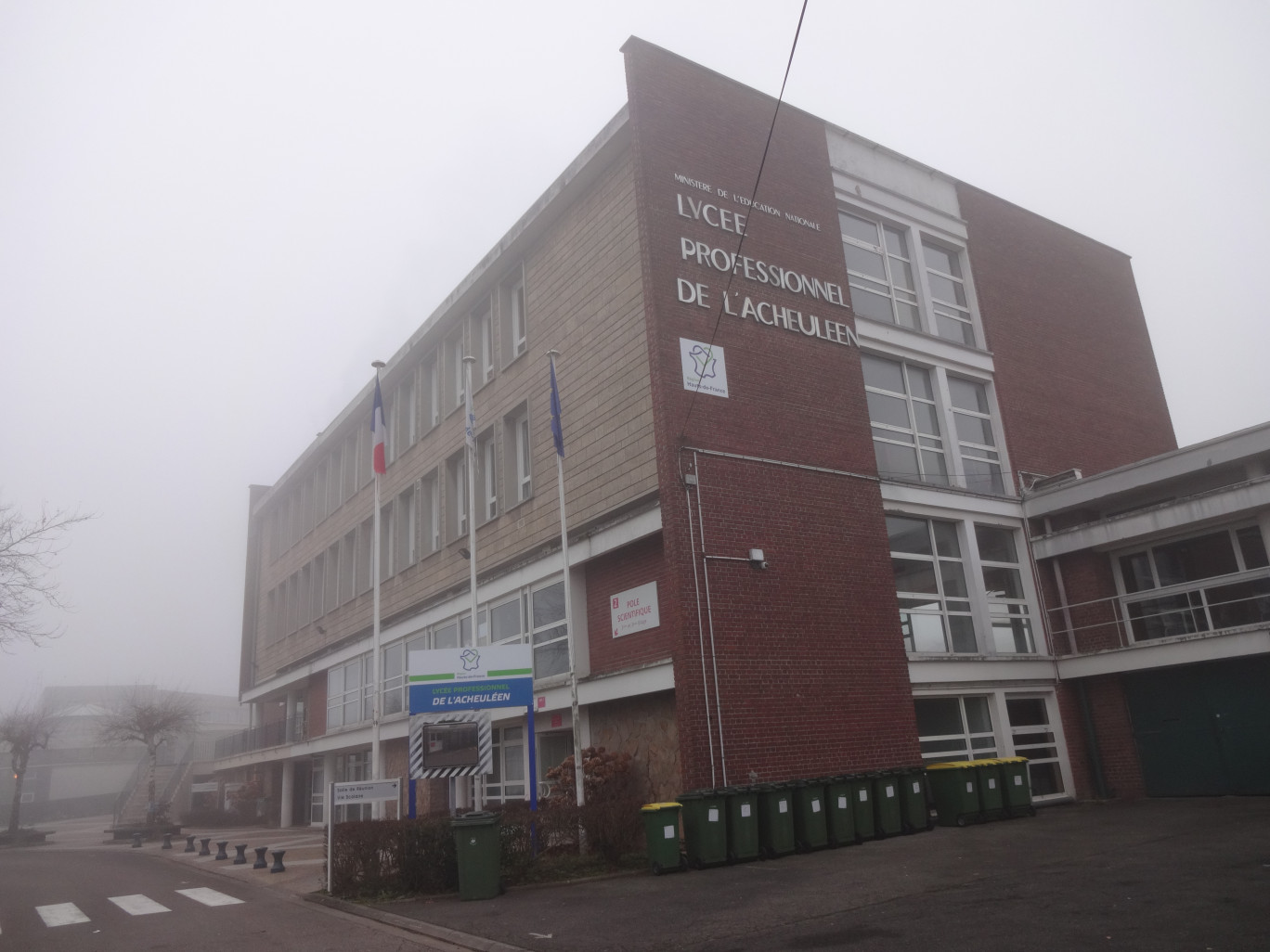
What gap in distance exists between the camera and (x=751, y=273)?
1761 centimetres

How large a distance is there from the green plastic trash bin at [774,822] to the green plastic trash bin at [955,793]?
321 cm

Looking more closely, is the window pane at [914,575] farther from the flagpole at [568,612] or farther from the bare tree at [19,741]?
the bare tree at [19,741]

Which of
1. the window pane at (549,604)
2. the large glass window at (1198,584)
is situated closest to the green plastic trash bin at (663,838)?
the window pane at (549,604)

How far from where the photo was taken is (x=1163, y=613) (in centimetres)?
→ 1783

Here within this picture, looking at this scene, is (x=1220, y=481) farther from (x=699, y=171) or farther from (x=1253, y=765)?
(x=699, y=171)

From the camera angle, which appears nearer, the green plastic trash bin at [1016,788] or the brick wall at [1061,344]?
the green plastic trash bin at [1016,788]

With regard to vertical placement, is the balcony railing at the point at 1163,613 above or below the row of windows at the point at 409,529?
below

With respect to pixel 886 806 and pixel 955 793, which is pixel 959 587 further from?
pixel 886 806

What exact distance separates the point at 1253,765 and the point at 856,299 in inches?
428

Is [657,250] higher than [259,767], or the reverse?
[657,250]

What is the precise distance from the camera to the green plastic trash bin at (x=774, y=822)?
12656 mm

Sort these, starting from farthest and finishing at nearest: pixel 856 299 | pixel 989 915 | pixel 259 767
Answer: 1. pixel 259 767
2. pixel 856 299
3. pixel 989 915

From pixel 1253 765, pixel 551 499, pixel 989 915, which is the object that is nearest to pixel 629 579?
pixel 551 499

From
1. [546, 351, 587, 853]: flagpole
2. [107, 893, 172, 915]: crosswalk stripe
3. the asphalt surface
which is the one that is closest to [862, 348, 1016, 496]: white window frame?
[546, 351, 587, 853]: flagpole
